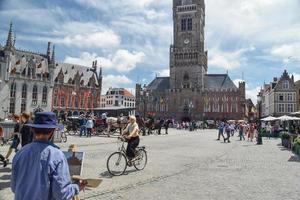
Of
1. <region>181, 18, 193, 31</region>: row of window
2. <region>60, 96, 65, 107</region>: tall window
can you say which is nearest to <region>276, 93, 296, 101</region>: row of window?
<region>181, 18, 193, 31</region>: row of window

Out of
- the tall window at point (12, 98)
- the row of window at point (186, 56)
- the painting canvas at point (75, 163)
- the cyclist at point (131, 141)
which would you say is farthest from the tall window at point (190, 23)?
the painting canvas at point (75, 163)

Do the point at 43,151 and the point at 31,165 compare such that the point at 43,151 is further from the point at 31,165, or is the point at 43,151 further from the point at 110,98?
the point at 110,98

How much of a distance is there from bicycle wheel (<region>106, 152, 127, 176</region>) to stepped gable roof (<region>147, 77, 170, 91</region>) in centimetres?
8266

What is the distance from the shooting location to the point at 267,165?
1290cm

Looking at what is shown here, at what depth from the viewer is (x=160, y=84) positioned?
9481 centimetres

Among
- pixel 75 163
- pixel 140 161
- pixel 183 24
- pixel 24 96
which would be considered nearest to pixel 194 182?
pixel 140 161

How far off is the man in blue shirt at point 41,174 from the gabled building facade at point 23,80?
54563 millimetres

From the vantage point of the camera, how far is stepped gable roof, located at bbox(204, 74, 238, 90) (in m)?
89.0

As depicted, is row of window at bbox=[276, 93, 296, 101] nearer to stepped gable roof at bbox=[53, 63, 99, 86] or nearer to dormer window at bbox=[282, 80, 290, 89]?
dormer window at bbox=[282, 80, 290, 89]

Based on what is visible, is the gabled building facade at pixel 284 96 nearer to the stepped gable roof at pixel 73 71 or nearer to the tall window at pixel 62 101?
the stepped gable roof at pixel 73 71

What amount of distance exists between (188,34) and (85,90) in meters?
32.5

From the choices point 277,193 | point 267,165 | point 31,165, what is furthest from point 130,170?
point 31,165

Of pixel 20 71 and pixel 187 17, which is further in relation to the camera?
pixel 187 17

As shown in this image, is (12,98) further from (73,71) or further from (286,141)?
(286,141)
